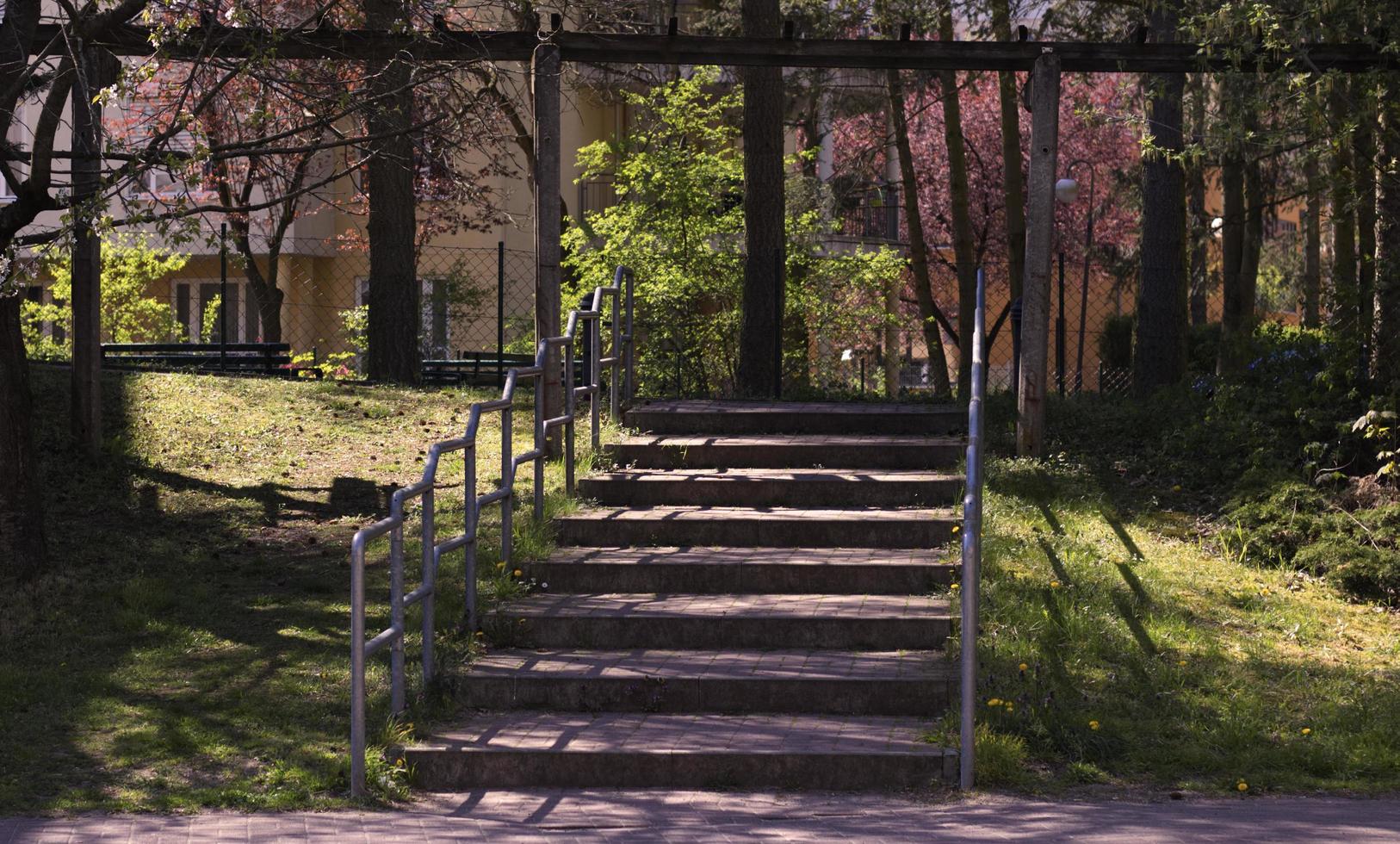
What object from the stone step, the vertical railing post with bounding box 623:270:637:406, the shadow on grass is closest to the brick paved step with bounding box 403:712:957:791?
the shadow on grass

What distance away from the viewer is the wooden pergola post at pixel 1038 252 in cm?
1169

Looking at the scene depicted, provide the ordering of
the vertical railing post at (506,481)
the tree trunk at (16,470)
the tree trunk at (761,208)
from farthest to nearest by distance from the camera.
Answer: the tree trunk at (761,208) < the tree trunk at (16,470) < the vertical railing post at (506,481)

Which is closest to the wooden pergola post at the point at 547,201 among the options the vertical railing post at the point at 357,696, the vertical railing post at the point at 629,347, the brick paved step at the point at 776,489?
the vertical railing post at the point at 629,347

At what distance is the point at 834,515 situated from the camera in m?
9.87

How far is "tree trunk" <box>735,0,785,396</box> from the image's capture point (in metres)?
15.7

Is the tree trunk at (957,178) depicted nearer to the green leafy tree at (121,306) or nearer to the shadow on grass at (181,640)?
the green leafy tree at (121,306)

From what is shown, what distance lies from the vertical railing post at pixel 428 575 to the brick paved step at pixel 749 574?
148 cm

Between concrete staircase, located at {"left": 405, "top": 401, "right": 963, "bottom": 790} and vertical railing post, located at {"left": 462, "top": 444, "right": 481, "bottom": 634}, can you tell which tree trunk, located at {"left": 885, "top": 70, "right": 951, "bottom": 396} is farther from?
vertical railing post, located at {"left": 462, "top": 444, "right": 481, "bottom": 634}

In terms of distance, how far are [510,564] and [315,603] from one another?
1.33 m

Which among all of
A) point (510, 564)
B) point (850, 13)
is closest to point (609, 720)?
point (510, 564)

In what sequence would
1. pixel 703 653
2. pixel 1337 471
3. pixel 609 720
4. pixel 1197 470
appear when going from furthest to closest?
pixel 1197 470
pixel 1337 471
pixel 703 653
pixel 609 720

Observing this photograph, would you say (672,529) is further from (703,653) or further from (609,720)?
(609,720)

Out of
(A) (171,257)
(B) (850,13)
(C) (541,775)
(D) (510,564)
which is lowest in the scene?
(C) (541,775)

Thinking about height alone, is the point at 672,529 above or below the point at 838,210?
below
